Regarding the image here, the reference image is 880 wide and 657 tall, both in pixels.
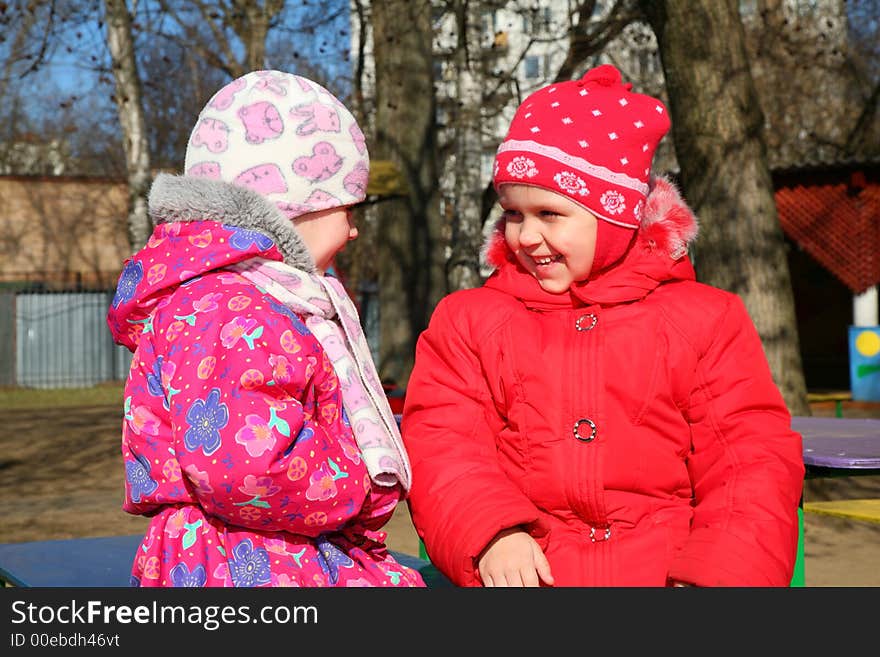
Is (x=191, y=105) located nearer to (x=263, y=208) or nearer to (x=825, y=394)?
(x=825, y=394)

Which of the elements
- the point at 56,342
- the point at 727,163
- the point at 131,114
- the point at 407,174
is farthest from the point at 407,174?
the point at 56,342

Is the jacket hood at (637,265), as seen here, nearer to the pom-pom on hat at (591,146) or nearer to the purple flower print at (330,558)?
the pom-pom on hat at (591,146)

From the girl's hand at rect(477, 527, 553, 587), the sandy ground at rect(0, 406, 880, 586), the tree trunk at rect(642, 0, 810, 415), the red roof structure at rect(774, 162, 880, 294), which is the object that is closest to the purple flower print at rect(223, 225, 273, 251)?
the girl's hand at rect(477, 527, 553, 587)

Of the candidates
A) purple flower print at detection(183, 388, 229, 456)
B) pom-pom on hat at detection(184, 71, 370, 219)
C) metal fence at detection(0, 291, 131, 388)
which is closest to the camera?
purple flower print at detection(183, 388, 229, 456)

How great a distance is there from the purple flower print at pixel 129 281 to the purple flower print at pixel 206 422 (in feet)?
1.10

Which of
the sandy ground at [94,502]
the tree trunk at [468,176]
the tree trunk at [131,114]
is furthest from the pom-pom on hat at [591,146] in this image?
the tree trunk at [131,114]

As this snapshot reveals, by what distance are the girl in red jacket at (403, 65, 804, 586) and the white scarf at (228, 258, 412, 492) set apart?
11 centimetres

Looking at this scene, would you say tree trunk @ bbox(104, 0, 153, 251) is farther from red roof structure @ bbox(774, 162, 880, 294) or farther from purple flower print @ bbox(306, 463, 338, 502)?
purple flower print @ bbox(306, 463, 338, 502)

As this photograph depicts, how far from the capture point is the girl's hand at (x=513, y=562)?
85.3 inches

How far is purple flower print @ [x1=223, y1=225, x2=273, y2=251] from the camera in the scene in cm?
218

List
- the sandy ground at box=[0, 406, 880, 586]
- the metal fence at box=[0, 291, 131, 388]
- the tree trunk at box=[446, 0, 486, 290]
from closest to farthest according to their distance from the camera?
the sandy ground at box=[0, 406, 880, 586]
the tree trunk at box=[446, 0, 486, 290]
the metal fence at box=[0, 291, 131, 388]

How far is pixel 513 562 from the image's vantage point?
217 centimetres

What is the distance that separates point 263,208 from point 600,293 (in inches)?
26.2

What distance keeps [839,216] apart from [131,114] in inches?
367
